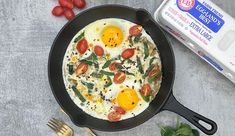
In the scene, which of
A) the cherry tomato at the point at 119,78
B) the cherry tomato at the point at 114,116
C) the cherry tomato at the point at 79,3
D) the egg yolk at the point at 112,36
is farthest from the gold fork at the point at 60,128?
the cherry tomato at the point at 79,3

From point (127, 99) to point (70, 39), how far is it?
343 millimetres

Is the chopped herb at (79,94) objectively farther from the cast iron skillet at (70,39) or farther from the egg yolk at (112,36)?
the egg yolk at (112,36)

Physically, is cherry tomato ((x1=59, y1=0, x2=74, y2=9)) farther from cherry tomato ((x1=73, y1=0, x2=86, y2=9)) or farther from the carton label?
the carton label

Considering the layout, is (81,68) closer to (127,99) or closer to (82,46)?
Answer: (82,46)

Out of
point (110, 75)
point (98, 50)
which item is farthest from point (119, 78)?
point (98, 50)

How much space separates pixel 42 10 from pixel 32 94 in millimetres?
352

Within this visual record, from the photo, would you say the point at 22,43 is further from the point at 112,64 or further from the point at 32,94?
the point at 112,64

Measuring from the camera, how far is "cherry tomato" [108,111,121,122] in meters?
1.94

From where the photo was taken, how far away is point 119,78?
1931 mm

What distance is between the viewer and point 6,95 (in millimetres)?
1966

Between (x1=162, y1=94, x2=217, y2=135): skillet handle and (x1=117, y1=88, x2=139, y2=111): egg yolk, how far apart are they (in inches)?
6.6

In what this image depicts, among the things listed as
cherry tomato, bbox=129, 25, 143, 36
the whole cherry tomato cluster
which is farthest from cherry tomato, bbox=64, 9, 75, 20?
cherry tomato, bbox=129, 25, 143, 36

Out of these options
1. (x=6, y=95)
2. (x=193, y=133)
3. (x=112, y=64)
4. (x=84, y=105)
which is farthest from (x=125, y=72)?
(x=6, y=95)

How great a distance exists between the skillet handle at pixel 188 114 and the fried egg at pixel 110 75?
0.54 ft
